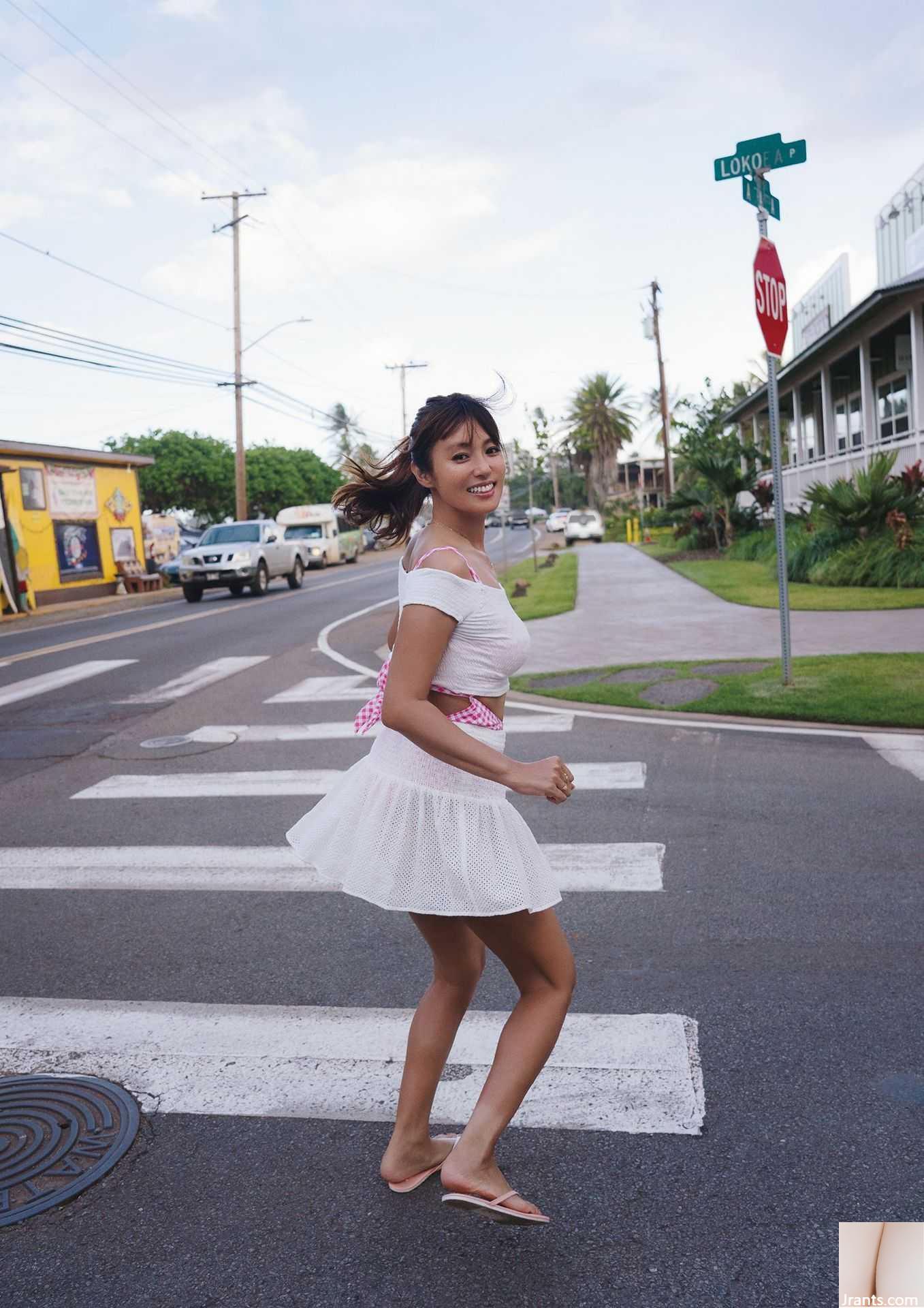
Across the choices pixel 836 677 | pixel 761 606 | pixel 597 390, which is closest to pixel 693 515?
pixel 761 606

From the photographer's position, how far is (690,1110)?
10.8 ft

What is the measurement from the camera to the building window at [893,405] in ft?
82.9

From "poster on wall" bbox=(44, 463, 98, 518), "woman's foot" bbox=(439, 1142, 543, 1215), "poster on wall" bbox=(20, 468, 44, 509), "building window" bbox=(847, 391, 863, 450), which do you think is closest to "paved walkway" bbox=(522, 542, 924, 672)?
"woman's foot" bbox=(439, 1142, 543, 1215)

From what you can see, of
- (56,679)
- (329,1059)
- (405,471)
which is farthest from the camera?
(56,679)

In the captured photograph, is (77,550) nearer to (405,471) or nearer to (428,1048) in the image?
(405,471)

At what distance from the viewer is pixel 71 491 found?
32.7 metres

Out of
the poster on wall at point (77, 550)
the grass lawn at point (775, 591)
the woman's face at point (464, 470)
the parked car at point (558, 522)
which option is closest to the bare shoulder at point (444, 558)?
the woman's face at point (464, 470)

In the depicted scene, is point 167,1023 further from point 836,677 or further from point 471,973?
point 836,677

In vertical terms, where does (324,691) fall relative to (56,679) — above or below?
below

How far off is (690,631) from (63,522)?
879 inches

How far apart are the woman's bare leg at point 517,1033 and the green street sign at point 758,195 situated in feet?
25.3

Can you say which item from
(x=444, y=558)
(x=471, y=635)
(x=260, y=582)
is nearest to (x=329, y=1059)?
(x=471, y=635)

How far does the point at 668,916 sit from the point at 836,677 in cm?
566

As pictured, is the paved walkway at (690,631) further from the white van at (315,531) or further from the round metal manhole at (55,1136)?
the white van at (315,531)
